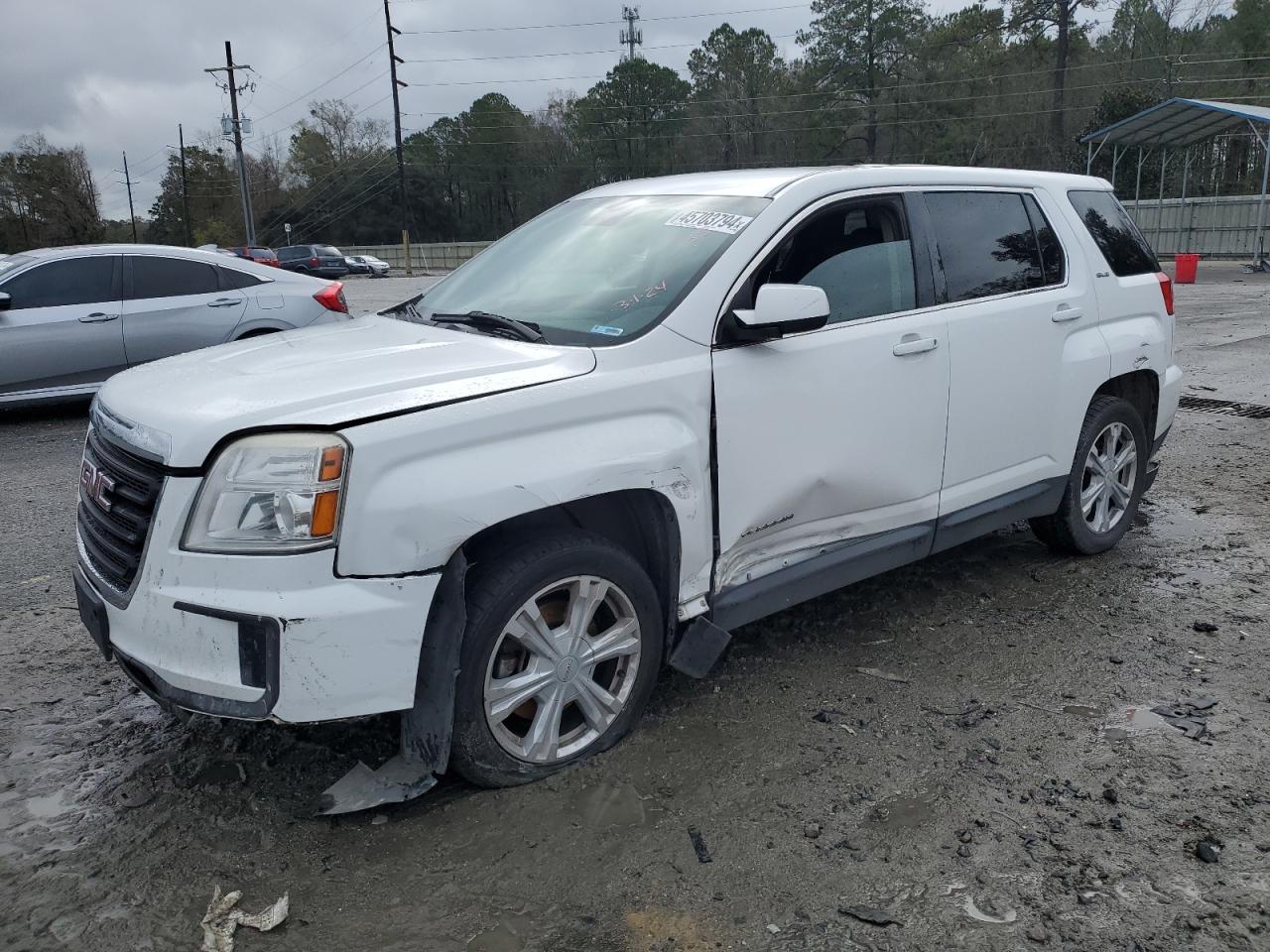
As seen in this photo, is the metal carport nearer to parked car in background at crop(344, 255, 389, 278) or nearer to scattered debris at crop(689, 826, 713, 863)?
scattered debris at crop(689, 826, 713, 863)

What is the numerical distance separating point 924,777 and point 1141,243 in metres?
3.44

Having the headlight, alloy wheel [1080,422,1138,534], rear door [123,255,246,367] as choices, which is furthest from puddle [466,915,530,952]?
rear door [123,255,246,367]

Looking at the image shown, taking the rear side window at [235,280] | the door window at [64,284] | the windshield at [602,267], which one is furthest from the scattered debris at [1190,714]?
the door window at [64,284]

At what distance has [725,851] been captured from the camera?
2.81 meters

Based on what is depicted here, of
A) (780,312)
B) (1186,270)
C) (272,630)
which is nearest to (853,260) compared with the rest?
(780,312)

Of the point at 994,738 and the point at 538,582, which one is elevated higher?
the point at 538,582

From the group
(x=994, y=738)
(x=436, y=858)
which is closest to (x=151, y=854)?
(x=436, y=858)

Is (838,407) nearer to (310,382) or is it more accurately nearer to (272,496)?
(310,382)

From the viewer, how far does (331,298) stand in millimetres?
9906

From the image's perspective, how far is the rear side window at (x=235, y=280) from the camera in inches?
372

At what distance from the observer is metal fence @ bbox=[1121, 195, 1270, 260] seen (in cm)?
2888

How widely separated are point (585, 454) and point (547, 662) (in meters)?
0.64

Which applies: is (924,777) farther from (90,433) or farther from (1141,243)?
(1141,243)

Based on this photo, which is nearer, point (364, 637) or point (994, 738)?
point (364, 637)
